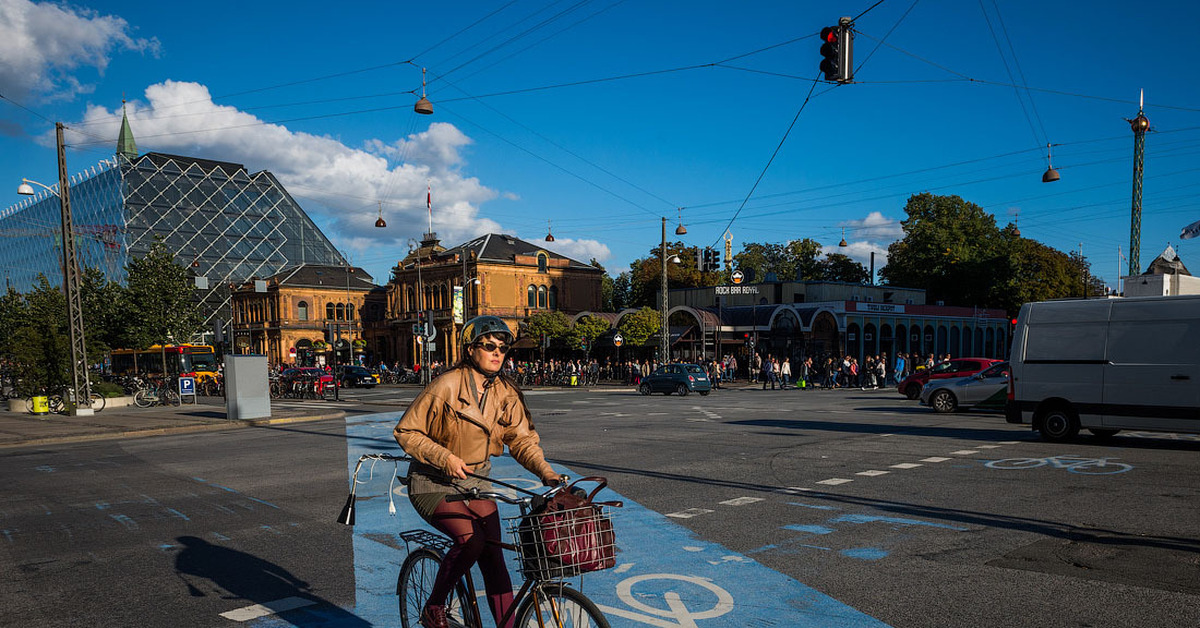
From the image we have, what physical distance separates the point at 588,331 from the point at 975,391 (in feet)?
105

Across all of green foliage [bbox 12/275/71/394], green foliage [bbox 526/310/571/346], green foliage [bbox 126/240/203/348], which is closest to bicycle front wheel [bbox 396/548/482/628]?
green foliage [bbox 12/275/71/394]

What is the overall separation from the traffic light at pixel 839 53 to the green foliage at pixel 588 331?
38.9 m

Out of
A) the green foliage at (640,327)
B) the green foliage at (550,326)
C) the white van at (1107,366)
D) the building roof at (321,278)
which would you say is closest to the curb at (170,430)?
the white van at (1107,366)

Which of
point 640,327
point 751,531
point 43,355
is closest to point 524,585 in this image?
point 751,531

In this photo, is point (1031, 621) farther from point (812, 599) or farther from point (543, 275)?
point (543, 275)

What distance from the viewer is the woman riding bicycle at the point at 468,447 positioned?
3617 millimetres

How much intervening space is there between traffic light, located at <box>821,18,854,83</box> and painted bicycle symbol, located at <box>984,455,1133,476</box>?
6348 mm

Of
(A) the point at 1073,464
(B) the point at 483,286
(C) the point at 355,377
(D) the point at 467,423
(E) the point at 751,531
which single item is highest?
(B) the point at 483,286

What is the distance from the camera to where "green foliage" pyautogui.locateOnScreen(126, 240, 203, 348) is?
161 feet

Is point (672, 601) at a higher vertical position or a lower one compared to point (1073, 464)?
higher

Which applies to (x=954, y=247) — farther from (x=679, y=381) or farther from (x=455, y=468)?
(x=455, y=468)

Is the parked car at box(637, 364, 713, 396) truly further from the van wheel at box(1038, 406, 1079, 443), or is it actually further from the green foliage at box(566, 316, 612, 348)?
the van wheel at box(1038, 406, 1079, 443)

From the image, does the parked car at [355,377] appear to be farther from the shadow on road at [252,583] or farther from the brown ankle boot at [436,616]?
the brown ankle boot at [436,616]

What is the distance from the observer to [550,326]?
53.6 m
